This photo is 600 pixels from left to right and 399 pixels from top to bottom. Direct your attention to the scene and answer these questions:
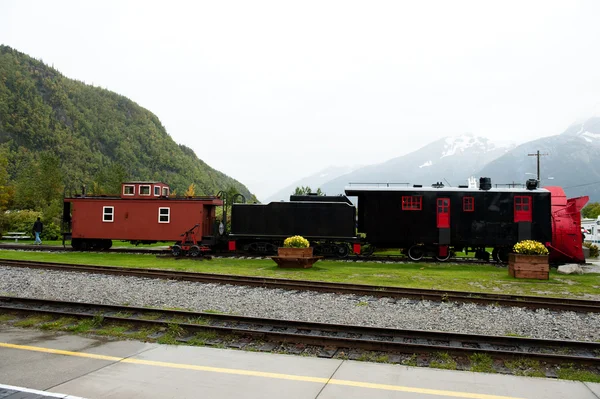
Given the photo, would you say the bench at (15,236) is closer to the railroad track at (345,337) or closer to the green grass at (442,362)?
the railroad track at (345,337)

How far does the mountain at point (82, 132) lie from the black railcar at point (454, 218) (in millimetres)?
96905

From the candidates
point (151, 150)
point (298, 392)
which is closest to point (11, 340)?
point (298, 392)

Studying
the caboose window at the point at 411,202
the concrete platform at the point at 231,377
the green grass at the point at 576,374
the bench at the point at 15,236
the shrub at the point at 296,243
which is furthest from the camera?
the bench at the point at 15,236

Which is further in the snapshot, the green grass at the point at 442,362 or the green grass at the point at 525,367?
the green grass at the point at 442,362

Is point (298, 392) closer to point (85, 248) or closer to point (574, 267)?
point (574, 267)

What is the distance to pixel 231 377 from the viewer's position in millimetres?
5773

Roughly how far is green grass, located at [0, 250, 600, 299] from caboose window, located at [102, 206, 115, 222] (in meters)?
2.25

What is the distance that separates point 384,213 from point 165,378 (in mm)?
16199

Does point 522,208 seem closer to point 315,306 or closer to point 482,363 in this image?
point 315,306

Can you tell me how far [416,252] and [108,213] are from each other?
1556 centimetres

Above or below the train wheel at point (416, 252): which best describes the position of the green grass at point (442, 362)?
below

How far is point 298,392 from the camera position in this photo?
5.29m

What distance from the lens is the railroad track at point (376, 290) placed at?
34.4 feet

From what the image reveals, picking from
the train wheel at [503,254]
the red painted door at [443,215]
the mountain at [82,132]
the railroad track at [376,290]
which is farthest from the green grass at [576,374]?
the mountain at [82,132]
